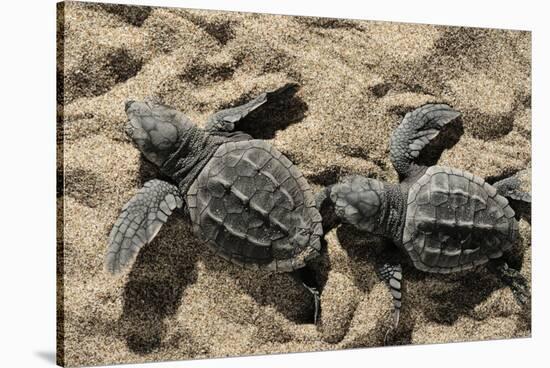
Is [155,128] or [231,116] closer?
Result: [155,128]

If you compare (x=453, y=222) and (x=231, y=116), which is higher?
(x=231, y=116)

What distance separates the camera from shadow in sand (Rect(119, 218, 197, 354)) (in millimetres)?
3113

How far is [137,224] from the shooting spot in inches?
119

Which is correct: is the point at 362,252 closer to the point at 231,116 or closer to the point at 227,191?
the point at 227,191

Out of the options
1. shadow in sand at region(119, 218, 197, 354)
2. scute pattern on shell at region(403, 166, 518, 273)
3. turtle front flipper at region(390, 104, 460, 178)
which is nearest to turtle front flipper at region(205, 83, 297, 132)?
shadow in sand at region(119, 218, 197, 354)

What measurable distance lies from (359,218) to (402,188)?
0.32 metres

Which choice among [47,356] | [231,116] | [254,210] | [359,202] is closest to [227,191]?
[254,210]

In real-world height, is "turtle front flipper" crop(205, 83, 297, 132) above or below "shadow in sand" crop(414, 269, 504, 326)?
above

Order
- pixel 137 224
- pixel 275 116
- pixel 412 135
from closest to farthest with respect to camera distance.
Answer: pixel 137 224, pixel 275 116, pixel 412 135

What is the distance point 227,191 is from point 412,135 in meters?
1.02

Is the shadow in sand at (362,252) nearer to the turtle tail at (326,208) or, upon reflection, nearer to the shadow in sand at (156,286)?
the turtle tail at (326,208)

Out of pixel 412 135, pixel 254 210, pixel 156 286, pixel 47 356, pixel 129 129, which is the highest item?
pixel 412 135

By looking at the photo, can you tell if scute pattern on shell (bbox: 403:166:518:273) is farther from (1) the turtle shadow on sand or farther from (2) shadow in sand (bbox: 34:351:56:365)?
(2) shadow in sand (bbox: 34:351:56:365)

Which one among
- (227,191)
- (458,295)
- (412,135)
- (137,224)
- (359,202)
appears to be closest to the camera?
(137,224)
